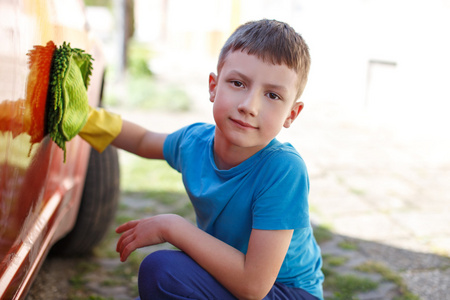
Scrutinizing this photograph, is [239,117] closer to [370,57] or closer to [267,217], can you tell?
[267,217]

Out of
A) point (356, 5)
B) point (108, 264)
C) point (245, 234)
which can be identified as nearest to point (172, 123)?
point (356, 5)

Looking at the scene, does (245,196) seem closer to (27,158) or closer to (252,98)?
(252,98)

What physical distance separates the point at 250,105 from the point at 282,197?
0.28 m

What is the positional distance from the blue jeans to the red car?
13.0 inches

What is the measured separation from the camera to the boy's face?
4.74ft

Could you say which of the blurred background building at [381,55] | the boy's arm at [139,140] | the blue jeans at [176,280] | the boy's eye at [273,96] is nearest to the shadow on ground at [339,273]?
the boy's arm at [139,140]

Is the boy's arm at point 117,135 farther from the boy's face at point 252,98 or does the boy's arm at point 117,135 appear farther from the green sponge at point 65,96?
the boy's face at point 252,98

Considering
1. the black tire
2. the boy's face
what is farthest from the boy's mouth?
the black tire

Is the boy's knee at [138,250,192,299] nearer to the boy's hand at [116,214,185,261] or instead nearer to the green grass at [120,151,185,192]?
the boy's hand at [116,214,185,261]

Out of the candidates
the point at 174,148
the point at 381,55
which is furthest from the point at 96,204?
the point at 381,55

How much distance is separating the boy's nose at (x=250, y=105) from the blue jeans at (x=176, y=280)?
47 centimetres

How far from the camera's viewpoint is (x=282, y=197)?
4.74 feet

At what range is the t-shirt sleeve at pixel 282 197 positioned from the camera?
1.43 metres

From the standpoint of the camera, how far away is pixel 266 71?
1.44 m
